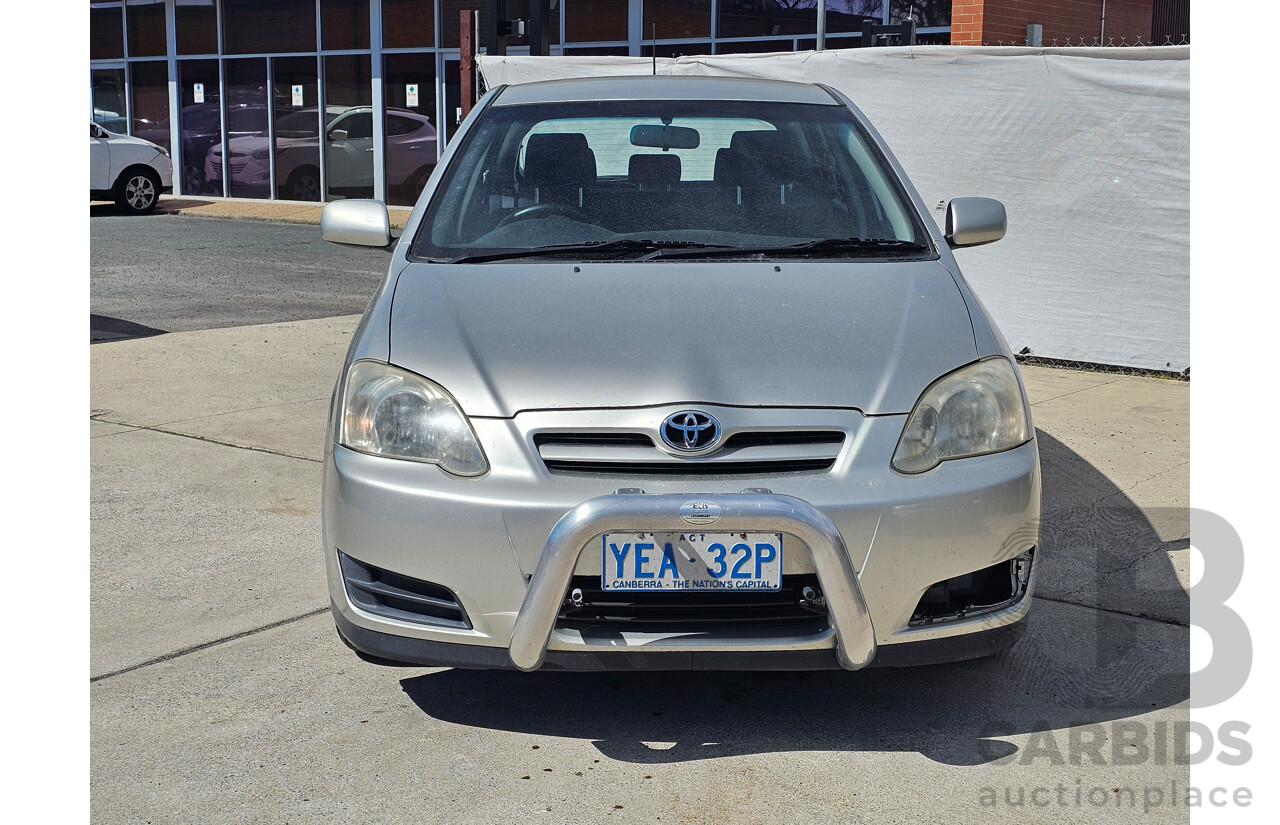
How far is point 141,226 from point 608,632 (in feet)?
56.6

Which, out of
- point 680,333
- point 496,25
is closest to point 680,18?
point 496,25

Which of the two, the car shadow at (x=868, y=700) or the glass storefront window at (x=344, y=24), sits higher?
the glass storefront window at (x=344, y=24)

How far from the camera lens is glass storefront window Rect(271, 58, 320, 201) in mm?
21250

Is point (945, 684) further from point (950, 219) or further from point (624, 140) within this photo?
point (624, 140)

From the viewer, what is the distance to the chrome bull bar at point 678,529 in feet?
8.91

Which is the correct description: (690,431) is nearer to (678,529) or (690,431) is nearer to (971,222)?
(678,529)

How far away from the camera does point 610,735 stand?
10.4 feet

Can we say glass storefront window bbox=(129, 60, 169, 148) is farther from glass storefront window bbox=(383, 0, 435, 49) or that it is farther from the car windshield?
the car windshield

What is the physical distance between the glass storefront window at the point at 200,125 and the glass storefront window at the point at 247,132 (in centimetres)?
27

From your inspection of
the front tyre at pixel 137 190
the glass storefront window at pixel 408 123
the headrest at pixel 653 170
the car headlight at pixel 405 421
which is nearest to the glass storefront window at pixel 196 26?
the front tyre at pixel 137 190

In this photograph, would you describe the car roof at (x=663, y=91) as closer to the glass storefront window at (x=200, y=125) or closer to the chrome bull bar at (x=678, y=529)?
the chrome bull bar at (x=678, y=529)

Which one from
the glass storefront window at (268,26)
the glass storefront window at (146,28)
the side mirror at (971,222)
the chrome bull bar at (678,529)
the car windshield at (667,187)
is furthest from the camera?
the glass storefront window at (146,28)

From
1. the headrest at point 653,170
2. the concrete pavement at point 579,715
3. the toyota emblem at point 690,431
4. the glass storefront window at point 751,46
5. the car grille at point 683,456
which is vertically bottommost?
the concrete pavement at point 579,715

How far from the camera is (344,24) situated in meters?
20.7
